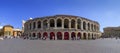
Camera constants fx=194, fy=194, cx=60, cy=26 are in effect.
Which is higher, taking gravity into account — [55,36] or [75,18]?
[75,18]

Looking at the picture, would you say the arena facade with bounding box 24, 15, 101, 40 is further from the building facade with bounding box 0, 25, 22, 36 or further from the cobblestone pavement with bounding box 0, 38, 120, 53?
the building facade with bounding box 0, 25, 22, 36

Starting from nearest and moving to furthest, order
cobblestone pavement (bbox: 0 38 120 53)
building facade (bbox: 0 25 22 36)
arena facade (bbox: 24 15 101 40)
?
cobblestone pavement (bbox: 0 38 120 53) < arena facade (bbox: 24 15 101 40) < building facade (bbox: 0 25 22 36)

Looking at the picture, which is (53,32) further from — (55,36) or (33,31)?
(33,31)

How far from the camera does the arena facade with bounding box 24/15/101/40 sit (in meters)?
70.1

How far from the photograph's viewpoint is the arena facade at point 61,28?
70.1 m

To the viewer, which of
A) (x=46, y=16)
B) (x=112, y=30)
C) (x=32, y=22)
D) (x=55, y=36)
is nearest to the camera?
(x=55, y=36)

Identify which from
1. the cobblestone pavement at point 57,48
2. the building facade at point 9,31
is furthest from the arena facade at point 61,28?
the building facade at point 9,31

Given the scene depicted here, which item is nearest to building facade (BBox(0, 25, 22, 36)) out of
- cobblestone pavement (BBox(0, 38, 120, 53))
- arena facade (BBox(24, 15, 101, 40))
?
arena facade (BBox(24, 15, 101, 40))

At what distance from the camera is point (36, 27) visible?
77.7 m

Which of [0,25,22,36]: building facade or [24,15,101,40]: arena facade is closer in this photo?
[24,15,101,40]: arena facade

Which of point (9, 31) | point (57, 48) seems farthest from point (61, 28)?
point (9, 31)

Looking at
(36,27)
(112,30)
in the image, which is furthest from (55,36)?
(112,30)

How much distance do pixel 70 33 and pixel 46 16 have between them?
12.1 m

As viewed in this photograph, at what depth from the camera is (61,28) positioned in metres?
70.9
